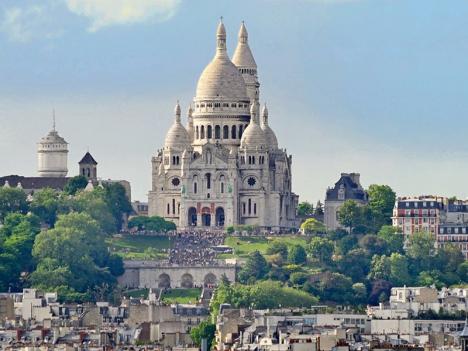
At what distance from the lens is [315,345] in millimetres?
142375

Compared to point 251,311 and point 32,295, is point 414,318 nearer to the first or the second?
point 251,311

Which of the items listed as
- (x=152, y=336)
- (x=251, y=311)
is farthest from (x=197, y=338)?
(x=251, y=311)

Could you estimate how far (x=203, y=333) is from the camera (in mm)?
172000

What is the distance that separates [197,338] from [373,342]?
2164 cm

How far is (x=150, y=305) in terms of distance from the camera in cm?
18850

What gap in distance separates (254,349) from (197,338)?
66.4 feet

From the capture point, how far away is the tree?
169 meters

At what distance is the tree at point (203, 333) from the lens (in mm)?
169200

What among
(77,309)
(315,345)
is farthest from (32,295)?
(315,345)

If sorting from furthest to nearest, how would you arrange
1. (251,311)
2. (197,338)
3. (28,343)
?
(251,311), (197,338), (28,343)

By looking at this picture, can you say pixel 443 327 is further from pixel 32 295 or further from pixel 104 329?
pixel 32 295

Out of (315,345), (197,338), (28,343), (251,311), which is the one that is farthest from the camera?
(251,311)

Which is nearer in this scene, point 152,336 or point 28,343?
point 28,343

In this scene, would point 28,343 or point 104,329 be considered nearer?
point 28,343
